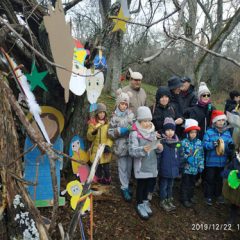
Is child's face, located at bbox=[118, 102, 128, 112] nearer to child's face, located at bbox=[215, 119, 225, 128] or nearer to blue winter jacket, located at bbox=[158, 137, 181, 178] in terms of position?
blue winter jacket, located at bbox=[158, 137, 181, 178]

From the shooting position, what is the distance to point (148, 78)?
65.0 feet

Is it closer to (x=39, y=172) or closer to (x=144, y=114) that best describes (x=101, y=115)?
(x=144, y=114)

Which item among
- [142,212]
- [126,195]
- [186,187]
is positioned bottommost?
[142,212]

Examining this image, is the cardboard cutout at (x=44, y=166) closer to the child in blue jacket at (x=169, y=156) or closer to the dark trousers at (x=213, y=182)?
the child in blue jacket at (x=169, y=156)

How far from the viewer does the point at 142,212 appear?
3.78 m

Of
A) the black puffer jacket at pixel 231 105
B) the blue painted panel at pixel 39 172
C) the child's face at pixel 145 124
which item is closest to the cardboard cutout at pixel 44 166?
the blue painted panel at pixel 39 172

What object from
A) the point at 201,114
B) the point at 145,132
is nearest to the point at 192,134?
the point at 201,114

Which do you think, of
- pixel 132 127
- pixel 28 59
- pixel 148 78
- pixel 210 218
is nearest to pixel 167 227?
pixel 210 218

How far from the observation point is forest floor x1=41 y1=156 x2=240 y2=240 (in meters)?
3.51

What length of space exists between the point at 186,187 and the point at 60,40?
2653 mm

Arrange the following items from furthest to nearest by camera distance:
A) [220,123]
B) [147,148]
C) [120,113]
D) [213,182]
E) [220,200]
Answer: [220,200], [213,182], [220,123], [120,113], [147,148]

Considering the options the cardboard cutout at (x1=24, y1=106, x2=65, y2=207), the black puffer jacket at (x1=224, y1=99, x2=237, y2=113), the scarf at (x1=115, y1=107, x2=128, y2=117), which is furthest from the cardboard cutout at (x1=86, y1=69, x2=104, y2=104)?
the black puffer jacket at (x1=224, y1=99, x2=237, y2=113)

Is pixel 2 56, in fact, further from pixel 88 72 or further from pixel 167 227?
pixel 167 227

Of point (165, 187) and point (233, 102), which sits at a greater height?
point (233, 102)
